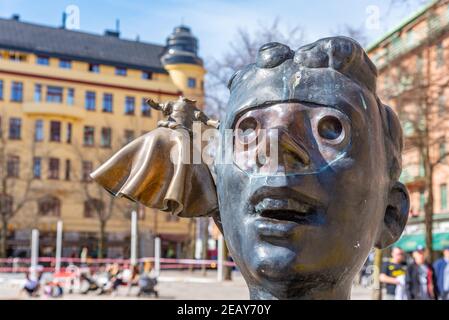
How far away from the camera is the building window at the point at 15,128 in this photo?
131ft

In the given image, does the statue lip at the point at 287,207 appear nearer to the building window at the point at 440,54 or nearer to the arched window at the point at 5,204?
the building window at the point at 440,54

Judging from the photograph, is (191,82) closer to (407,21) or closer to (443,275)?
(407,21)

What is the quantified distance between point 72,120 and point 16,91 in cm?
403

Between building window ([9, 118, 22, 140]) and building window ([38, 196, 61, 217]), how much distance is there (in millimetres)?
4386

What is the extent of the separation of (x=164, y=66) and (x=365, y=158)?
136 ft

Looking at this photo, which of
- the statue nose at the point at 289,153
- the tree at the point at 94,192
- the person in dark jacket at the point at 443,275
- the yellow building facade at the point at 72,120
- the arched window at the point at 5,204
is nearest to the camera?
the statue nose at the point at 289,153

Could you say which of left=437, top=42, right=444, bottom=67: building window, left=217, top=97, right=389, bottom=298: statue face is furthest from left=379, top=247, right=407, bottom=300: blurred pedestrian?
left=217, top=97, right=389, bottom=298: statue face

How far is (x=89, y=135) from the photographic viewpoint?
138 feet

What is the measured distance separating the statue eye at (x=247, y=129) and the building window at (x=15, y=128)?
4008 cm

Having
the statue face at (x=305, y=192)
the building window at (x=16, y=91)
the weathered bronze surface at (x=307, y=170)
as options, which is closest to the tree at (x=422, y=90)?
the weathered bronze surface at (x=307, y=170)

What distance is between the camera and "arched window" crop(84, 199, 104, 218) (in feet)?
124

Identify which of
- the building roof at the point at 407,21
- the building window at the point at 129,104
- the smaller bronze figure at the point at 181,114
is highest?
the building window at the point at 129,104
